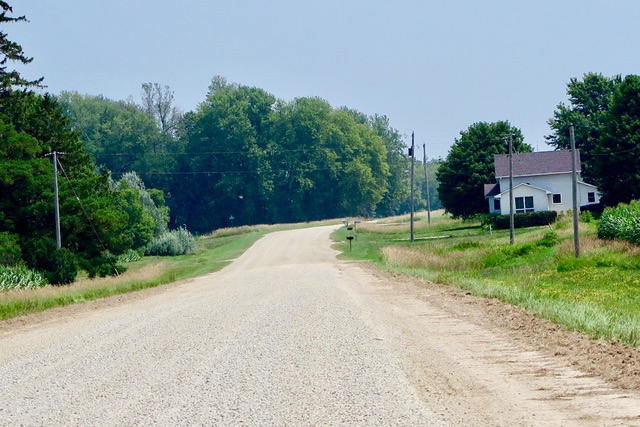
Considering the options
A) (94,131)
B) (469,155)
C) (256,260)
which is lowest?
(256,260)

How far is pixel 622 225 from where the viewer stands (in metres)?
44.8

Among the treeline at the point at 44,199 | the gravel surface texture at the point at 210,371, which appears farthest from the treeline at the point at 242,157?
the gravel surface texture at the point at 210,371

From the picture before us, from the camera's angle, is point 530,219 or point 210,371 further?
point 530,219

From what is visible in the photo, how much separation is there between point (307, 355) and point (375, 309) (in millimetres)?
8232

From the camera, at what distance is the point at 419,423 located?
930cm

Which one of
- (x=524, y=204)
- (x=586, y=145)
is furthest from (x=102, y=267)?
(x=586, y=145)

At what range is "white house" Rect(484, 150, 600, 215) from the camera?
287 feet

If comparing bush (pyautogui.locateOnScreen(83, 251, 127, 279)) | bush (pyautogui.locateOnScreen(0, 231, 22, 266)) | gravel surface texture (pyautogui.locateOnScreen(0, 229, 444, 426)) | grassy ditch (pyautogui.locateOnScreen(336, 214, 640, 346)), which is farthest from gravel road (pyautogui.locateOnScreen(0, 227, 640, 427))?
bush (pyautogui.locateOnScreen(83, 251, 127, 279))

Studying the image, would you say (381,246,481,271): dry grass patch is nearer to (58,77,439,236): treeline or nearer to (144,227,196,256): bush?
(144,227,196,256): bush

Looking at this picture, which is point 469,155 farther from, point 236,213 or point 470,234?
point 236,213

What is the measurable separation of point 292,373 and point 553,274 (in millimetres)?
23640

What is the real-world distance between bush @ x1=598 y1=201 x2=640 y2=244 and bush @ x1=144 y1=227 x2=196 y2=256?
40.2 m

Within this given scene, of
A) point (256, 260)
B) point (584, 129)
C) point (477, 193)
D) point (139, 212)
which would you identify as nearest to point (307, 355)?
point (256, 260)

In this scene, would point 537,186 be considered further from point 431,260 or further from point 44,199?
point 44,199
